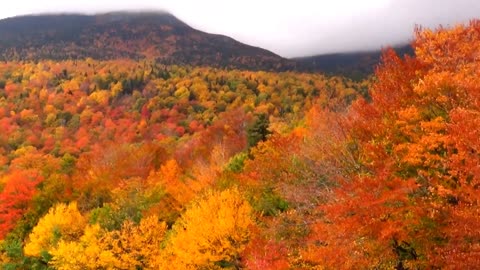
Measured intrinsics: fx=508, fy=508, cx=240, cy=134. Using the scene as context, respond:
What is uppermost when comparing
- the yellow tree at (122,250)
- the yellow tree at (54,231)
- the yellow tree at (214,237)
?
the yellow tree at (214,237)

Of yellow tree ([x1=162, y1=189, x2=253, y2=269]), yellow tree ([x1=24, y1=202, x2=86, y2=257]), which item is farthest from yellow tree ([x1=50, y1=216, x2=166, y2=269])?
yellow tree ([x1=24, y1=202, x2=86, y2=257])

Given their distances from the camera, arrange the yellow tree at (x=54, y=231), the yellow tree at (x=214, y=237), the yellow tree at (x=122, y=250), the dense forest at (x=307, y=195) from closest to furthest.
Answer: the dense forest at (x=307, y=195) → the yellow tree at (x=214, y=237) → the yellow tree at (x=122, y=250) → the yellow tree at (x=54, y=231)

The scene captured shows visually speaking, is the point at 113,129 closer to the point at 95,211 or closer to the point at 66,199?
the point at 66,199

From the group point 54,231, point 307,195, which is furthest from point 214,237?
point 54,231

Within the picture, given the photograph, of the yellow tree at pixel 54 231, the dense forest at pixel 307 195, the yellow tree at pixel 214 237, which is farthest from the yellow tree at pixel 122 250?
the yellow tree at pixel 54 231

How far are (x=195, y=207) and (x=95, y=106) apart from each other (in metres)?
127

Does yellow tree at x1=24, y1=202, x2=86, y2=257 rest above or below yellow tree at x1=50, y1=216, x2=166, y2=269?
below

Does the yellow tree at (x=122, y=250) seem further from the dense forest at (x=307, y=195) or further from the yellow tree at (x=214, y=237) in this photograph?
the yellow tree at (x=214, y=237)

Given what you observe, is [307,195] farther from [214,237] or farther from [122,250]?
[122,250]

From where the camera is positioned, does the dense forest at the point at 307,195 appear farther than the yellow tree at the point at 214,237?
No

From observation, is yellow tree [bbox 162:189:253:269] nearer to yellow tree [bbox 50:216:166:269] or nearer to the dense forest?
the dense forest

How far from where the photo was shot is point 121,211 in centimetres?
4931

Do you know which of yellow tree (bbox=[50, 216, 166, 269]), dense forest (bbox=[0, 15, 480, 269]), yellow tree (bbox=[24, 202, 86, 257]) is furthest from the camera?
yellow tree (bbox=[24, 202, 86, 257])

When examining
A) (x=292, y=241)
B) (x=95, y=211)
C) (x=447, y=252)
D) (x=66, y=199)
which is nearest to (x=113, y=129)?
(x=66, y=199)
